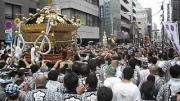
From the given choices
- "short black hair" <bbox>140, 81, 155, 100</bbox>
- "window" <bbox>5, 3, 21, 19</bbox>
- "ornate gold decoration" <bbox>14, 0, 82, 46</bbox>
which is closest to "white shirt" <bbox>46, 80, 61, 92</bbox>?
"short black hair" <bbox>140, 81, 155, 100</bbox>

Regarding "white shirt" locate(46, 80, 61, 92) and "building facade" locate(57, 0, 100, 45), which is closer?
"white shirt" locate(46, 80, 61, 92)

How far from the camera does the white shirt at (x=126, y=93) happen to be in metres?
5.07

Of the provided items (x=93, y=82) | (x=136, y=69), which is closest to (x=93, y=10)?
(x=136, y=69)

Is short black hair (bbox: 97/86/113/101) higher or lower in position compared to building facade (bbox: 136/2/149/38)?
lower

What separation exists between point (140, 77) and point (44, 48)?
6521 millimetres

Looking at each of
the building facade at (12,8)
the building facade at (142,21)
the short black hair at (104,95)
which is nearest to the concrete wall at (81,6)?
the building facade at (12,8)

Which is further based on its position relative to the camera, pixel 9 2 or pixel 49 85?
pixel 9 2

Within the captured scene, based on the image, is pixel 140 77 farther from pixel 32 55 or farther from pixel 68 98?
pixel 32 55

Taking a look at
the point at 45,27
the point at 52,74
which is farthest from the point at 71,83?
the point at 45,27

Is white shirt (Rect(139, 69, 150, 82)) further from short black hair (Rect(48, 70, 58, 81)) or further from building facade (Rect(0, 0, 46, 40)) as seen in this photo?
building facade (Rect(0, 0, 46, 40))

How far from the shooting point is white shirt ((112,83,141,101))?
5070 millimetres

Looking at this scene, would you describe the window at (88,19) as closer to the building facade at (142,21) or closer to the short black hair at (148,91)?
the short black hair at (148,91)

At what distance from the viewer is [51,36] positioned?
42.1 feet

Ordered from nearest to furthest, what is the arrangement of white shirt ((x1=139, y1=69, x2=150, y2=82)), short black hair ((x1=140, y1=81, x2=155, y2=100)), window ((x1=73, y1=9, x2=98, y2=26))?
short black hair ((x1=140, y1=81, x2=155, y2=100)), white shirt ((x1=139, y1=69, x2=150, y2=82)), window ((x1=73, y1=9, x2=98, y2=26))
